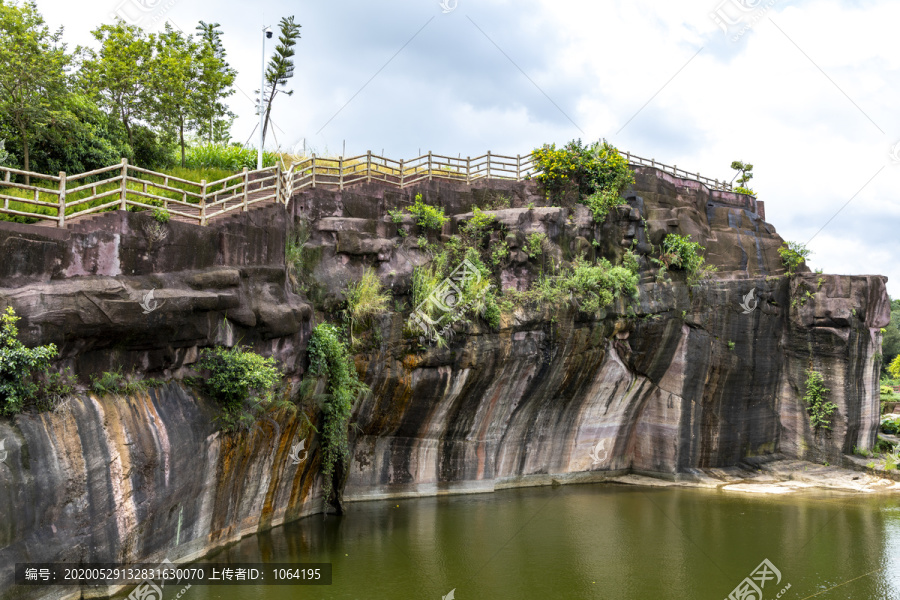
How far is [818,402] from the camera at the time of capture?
871 inches

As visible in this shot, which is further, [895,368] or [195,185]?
[895,368]

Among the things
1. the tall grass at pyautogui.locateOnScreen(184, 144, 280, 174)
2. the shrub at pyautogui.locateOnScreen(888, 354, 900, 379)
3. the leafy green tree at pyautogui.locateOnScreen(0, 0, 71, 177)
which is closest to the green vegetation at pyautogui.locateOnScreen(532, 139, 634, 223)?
the tall grass at pyautogui.locateOnScreen(184, 144, 280, 174)

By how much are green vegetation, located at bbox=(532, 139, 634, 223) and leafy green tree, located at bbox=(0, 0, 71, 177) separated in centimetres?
1359

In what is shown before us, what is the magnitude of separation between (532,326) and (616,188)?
5.83 meters

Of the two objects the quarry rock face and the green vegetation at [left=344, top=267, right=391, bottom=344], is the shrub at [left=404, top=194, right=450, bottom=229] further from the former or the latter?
the green vegetation at [left=344, top=267, right=391, bottom=344]

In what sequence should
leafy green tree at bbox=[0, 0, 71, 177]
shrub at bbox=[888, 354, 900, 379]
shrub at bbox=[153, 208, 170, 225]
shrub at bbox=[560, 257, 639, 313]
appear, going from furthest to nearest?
shrub at bbox=[888, 354, 900, 379], shrub at bbox=[560, 257, 639, 313], leafy green tree at bbox=[0, 0, 71, 177], shrub at bbox=[153, 208, 170, 225]

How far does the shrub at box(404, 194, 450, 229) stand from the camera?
1727cm

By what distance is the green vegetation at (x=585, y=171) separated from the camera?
20.1 meters

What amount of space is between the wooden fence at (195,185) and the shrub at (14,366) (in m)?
1.74

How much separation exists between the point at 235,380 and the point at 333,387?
9.70ft

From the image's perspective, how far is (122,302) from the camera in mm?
9883

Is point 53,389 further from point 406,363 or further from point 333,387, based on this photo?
point 406,363

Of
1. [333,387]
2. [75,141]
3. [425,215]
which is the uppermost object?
[75,141]

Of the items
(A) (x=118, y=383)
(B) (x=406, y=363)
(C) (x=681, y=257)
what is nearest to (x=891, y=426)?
(C) (x=681, y=257)
